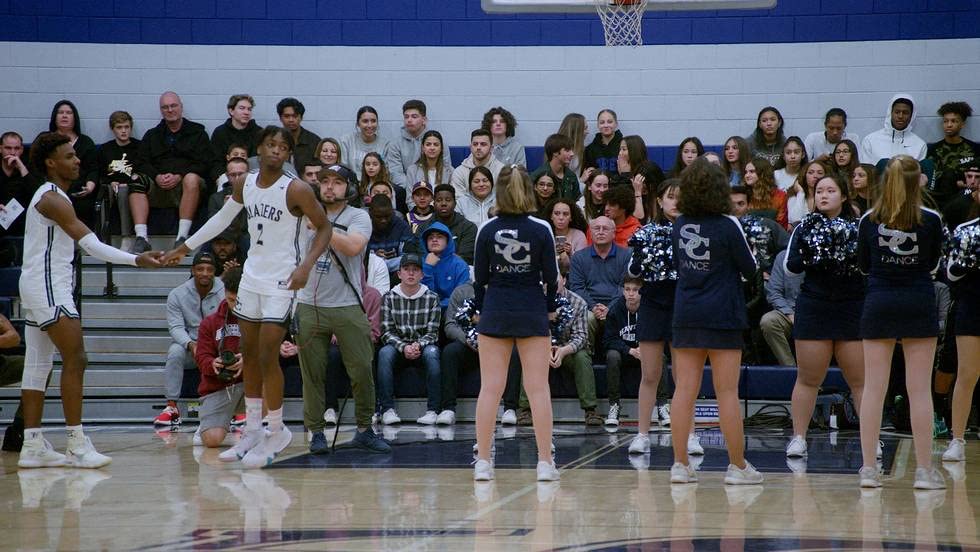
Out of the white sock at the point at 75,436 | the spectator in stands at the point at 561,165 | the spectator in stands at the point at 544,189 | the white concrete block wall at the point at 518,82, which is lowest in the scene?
the white sock at the point at 75,436

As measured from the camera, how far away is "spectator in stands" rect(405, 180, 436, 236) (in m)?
11.5

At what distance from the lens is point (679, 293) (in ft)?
20.4

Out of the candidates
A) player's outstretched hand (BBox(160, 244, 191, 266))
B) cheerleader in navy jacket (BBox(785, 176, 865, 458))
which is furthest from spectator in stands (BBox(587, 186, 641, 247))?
player's outstretched hand (BBox(160, 244, 191, 266))

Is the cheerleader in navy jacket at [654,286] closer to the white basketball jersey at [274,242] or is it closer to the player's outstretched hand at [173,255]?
the white basketball jersey at [274,242]

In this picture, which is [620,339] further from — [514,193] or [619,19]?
[514,193]

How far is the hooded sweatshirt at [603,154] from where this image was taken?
41.0 feet

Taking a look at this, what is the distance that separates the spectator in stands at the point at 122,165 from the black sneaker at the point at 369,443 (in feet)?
15.7

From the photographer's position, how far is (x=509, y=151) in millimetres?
12703

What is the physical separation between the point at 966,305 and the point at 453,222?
5431 mm

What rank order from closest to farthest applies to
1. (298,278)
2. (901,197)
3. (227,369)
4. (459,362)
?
1. (901,197)
2. (298,278)
3. (227,369)
4. (459,362)

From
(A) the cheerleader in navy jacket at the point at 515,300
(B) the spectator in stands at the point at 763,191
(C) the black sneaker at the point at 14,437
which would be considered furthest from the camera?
(B) the spectator in stands at the point at 763,191

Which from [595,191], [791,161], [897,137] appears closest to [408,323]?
[595,191]

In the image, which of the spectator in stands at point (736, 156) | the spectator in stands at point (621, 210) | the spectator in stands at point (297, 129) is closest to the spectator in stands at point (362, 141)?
the spectator in stands at point (297, 129)

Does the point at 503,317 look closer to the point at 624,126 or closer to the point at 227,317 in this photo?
the point at 227,317
